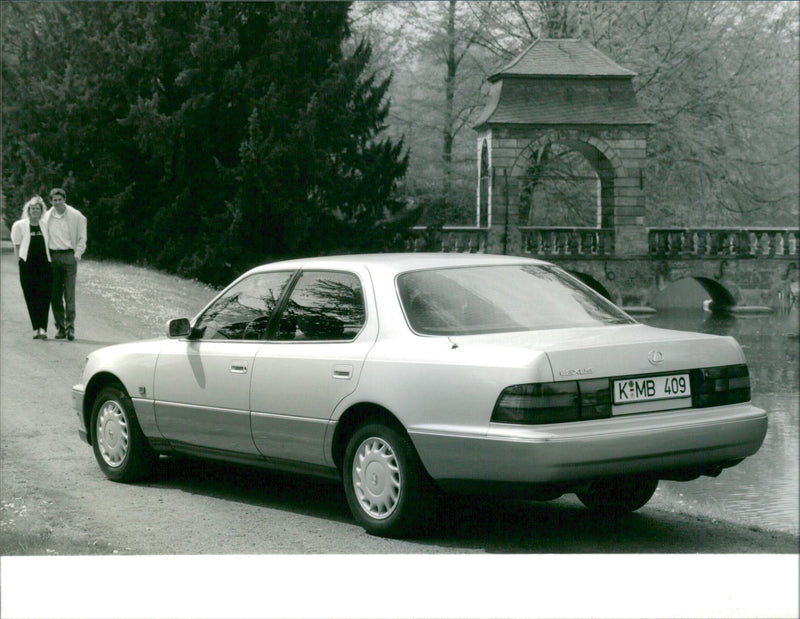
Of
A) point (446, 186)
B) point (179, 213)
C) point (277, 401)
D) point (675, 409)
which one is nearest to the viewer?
point (675, 409)

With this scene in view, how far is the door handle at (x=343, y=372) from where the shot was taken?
19.7 ft

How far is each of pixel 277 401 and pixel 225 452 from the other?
61 centimetres

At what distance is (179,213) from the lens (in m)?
18.7

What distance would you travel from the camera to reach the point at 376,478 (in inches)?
232

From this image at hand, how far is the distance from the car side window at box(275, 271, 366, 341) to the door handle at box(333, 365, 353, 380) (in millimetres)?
168

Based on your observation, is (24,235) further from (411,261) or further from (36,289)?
(411,261)

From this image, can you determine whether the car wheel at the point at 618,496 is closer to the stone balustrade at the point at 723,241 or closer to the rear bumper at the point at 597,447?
the rear bumper at the point at 597,447

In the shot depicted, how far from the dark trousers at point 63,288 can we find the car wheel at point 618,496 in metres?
7.32

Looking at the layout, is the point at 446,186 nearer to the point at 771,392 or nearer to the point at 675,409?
the point at 771,392

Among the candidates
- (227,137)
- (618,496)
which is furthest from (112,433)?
(227,137)

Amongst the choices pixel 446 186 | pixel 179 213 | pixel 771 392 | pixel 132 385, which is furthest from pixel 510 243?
A: pixel 132 385

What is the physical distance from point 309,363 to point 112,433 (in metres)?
1.97

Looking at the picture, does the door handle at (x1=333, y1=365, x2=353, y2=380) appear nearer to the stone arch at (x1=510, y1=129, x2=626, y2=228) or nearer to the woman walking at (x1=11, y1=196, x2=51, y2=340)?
the woman walking at (x1=11, y1=196, x2=51, y2=340)

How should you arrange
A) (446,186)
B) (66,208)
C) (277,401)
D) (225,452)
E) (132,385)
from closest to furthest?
(277,401), (225,452), (132,385), (66,208), (446,186)
